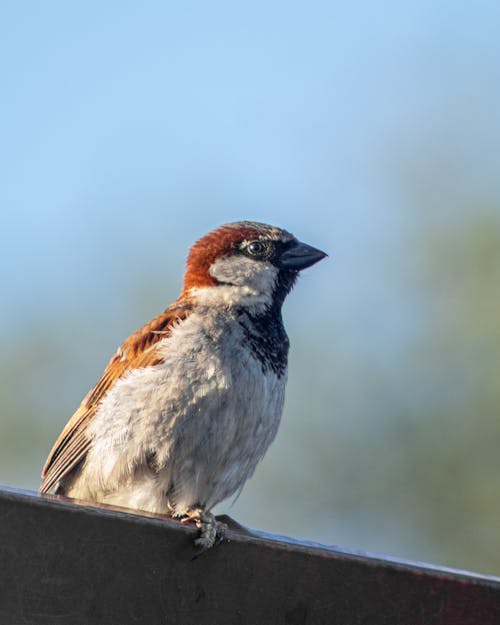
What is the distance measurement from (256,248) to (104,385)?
28.4 inches

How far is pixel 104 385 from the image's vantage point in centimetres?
348

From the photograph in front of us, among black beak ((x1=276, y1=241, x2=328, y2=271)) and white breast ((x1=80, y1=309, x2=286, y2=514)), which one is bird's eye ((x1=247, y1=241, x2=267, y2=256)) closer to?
black beak ((x1=276, y1=241, x2=328, y2=271))

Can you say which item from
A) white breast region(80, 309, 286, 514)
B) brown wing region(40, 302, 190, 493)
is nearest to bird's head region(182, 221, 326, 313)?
brown wing region(40, 302, 190, 493)

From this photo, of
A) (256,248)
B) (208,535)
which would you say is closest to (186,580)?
(208,535)

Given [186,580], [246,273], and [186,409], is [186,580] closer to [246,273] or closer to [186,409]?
[186,409]

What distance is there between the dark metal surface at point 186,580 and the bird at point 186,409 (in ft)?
3.95

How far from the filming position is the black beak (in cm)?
377

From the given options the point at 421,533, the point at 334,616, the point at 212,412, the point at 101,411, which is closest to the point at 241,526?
the point at 334,616

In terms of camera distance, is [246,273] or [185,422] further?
[246,273]

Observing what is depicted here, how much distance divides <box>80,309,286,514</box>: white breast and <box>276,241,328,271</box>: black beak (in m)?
0.51

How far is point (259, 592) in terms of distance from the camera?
71.2 inches

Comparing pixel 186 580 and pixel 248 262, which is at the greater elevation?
pixel 248 262

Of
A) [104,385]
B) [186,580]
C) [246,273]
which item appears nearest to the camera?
[186,580]

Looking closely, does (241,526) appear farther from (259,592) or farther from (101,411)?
(101,411)
